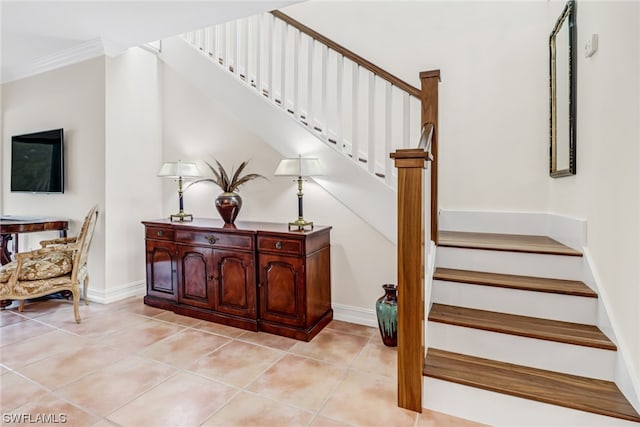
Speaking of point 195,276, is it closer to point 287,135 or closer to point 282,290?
point 282,290

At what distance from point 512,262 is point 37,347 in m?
3.47

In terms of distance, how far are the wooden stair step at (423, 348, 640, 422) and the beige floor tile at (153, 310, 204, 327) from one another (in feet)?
6.85

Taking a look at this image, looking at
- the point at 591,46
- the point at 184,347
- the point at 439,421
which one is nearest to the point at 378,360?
the point at 439,421

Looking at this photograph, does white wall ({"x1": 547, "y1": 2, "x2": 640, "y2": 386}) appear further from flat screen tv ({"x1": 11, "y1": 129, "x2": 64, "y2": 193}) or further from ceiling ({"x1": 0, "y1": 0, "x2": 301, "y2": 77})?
flat screen tv ({"x1": 11, "y1": 129, "x2": 64, "y2": 193})

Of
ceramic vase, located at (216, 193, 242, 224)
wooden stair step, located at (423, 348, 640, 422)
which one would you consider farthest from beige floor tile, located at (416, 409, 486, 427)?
ceramic vase, located at (216, 193, 242, 224)

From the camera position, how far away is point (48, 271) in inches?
120

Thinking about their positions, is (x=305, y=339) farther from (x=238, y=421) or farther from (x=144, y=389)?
(x=144, y=389)

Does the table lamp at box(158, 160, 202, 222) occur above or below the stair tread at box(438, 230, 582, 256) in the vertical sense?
above

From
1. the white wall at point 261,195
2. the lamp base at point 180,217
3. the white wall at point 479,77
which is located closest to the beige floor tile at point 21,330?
the lamp base at point 180,217

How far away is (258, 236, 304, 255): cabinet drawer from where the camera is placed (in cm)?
266

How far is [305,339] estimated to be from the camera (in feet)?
8.75

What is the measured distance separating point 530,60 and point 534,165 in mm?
887

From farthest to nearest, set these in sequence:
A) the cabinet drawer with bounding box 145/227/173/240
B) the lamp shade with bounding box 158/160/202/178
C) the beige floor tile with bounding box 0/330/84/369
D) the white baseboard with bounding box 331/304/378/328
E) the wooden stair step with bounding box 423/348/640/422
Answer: the lamp shade with bounding box 158/160/202/178 < the cabinet drawer with bounding box 145/227/173/240 < the white baseboard with bounding box 331/304/378/328 < the beige floor tile with bounding box 0/330/84/369 < the wooden stair step with bounding box 423/348/640/422

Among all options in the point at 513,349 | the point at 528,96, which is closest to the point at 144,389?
the point at 513,349
